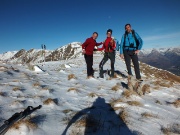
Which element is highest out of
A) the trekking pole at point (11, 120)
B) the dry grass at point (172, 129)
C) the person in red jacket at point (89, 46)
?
the person in red jacket at point (89, 46)

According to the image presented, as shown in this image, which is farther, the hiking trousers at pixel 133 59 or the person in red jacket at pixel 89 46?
the person in red jacket at pixel 89 46

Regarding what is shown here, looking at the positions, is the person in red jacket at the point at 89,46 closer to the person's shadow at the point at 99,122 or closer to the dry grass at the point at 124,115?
the person's shadow at the point at 99,122

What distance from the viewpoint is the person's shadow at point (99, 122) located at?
15.6 ft

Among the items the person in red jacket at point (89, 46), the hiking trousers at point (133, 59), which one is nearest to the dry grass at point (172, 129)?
the hiking trousers at point (133, 59)

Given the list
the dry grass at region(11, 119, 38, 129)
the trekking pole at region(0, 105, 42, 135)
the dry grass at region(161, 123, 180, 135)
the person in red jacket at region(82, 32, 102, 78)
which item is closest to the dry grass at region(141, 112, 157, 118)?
the dry grass at region(161, 123, 180, 135)

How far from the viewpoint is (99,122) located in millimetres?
5254

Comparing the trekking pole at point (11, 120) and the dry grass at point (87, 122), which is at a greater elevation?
the trekking pole at point (11, 120)

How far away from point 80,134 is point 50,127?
3.00 ft

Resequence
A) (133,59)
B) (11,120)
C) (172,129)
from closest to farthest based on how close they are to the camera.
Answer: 1. (11,120)
2. (172,129)
3. (133,59)

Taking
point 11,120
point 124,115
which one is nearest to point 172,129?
point 124,115

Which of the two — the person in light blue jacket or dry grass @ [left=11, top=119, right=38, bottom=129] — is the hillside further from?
the person in light blue jacket

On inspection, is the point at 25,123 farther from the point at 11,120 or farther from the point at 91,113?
the point at 91,113

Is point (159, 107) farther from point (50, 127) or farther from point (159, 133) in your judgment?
point (50, 127)

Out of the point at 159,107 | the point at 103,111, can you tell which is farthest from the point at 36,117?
the point at 159,107
